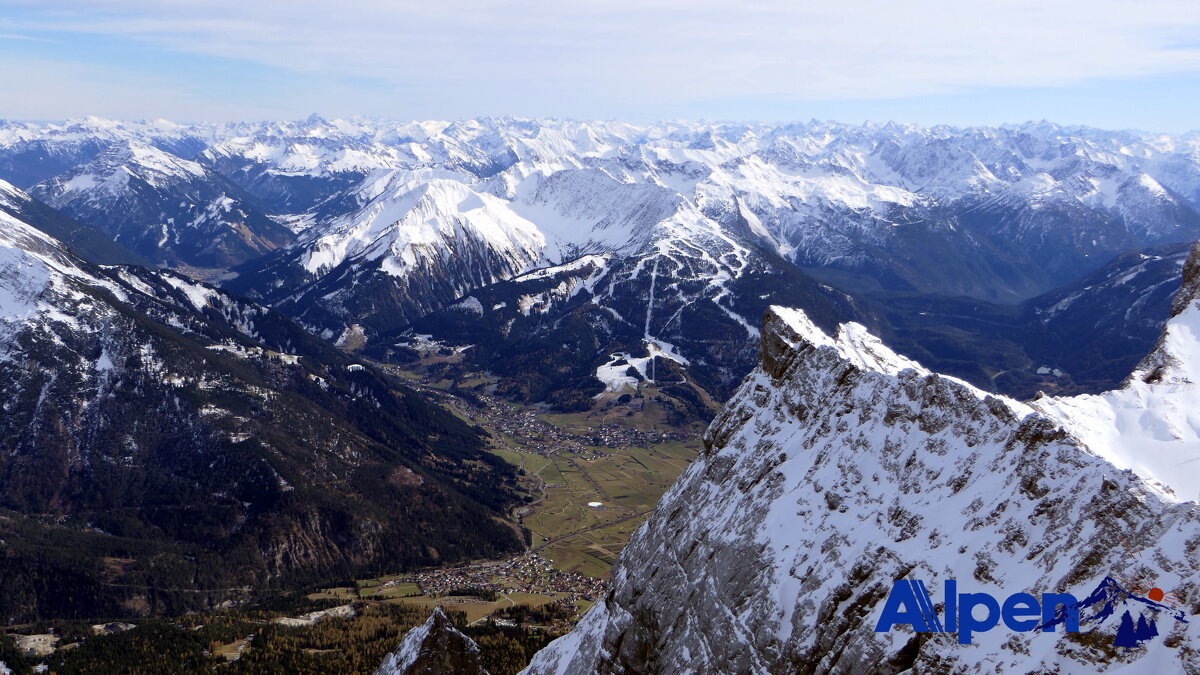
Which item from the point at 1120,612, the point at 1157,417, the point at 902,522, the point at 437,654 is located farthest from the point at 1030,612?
the point at 437,654

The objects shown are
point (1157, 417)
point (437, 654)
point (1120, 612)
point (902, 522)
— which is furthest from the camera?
point (437, 654)

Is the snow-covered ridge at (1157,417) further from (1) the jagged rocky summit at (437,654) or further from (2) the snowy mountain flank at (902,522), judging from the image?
(1) the jagged rocky summit at (437,654)

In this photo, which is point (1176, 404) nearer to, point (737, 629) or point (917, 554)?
point (917, 554)

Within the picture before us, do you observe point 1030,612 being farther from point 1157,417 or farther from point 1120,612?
point 1157,417

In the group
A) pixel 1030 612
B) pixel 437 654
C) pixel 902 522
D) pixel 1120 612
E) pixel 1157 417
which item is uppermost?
pixel 1157 417

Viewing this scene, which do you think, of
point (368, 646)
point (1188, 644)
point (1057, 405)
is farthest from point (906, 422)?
point (368, 646)

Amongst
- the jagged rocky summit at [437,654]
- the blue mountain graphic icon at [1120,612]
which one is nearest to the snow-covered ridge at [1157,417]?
the blue mountain graphic icon at [1120,612]
